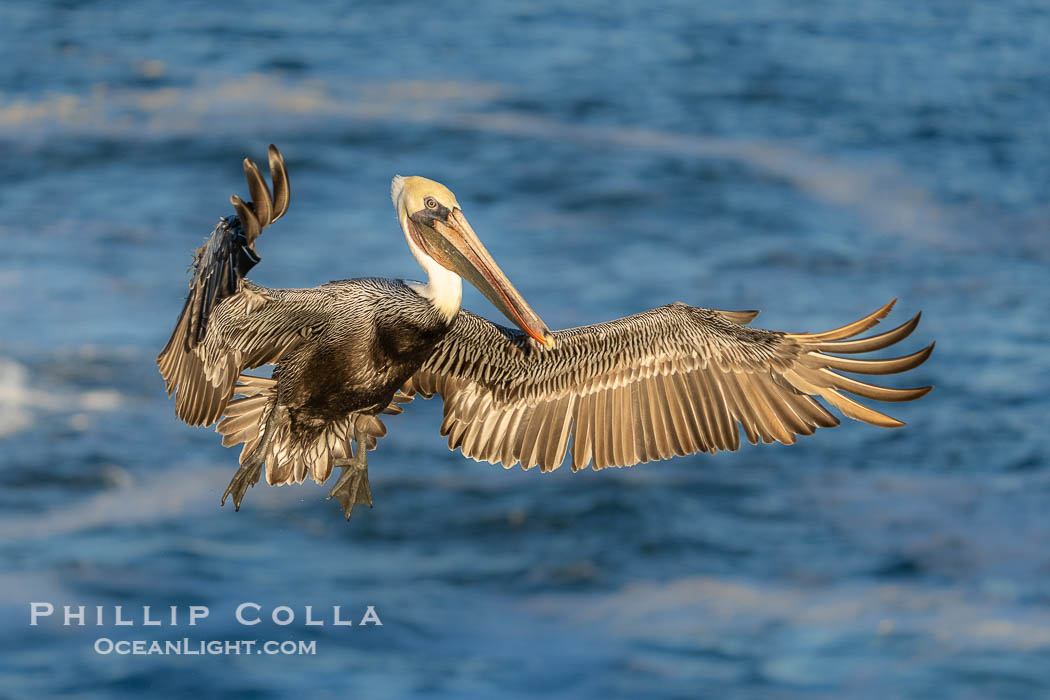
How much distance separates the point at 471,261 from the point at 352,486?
218 centimetres

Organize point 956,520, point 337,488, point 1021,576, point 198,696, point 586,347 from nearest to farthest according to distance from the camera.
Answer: point 337,488 → point 586,347 → point 1021,576 → point 956,520 → point 198,696

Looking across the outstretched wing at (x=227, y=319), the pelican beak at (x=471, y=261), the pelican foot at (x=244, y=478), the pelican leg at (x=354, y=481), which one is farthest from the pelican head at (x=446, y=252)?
the pelican foot at (x=244, y=478)

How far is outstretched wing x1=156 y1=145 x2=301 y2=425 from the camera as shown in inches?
380

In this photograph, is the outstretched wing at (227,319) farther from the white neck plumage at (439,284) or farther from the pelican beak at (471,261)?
the pelican beak at (471,261)

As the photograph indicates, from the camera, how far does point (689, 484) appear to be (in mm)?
79750

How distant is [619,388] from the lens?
41.7ft

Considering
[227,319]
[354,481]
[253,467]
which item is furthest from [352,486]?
[227,319]

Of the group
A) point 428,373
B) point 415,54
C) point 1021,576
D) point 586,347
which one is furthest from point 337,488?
point 415,54

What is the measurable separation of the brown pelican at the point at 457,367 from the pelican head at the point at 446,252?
0.04ft

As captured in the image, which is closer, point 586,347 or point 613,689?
point 586,347

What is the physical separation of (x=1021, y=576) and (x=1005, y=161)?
2076 centimetres

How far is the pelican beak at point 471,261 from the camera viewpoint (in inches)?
420

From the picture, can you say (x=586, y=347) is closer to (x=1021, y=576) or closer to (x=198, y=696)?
(x=1021, y=576)

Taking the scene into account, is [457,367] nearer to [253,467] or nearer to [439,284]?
[439,284]
